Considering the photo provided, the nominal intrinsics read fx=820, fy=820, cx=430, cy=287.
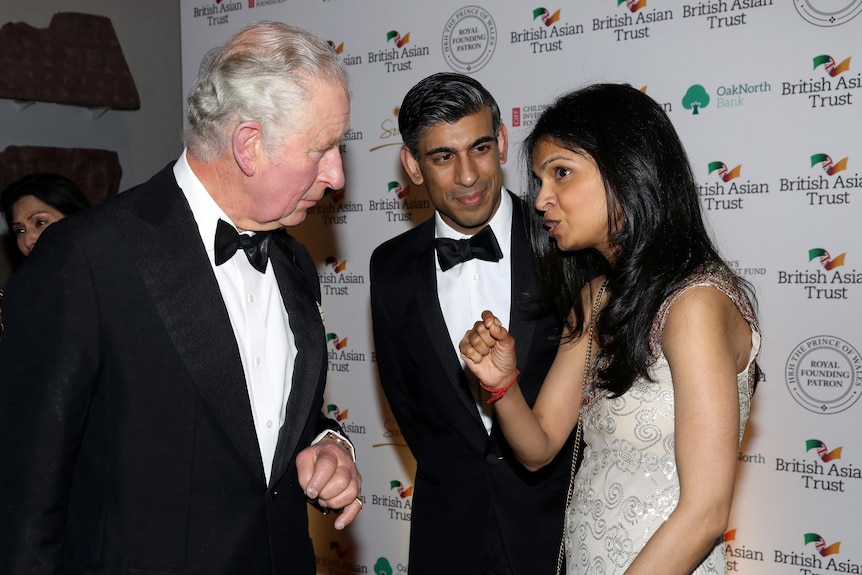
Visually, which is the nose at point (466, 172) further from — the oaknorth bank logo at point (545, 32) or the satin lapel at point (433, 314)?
the oaknorth bank logo at point (545, 32)

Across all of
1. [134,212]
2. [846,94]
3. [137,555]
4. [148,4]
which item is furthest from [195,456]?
[148,4]

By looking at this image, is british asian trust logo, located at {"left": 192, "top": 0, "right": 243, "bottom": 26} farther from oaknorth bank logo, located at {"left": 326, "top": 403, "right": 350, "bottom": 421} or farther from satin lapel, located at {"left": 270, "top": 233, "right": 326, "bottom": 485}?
satin lapel, located at {"left": 270, "top": 233, "right": 326, "bottom": 485}

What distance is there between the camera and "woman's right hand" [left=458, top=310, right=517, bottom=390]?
6.39 ft

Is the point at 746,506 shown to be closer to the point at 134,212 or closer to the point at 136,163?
the point at 134,212

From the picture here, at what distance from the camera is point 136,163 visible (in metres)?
5.45

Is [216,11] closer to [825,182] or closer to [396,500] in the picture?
[396,500]

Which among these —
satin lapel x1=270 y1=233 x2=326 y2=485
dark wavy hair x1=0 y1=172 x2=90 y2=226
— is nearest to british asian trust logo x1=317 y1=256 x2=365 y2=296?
dark wavy hair x1=0 y1=172 x2=90 y2=226

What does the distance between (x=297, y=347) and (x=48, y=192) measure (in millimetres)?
2385

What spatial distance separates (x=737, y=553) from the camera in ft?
11.6

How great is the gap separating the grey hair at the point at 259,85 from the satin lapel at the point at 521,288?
1181 millimetres

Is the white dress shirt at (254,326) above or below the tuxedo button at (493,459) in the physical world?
above

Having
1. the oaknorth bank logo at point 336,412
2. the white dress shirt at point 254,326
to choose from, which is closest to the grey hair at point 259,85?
the white dress shirt at point 254,326

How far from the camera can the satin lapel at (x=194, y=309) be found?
1.63 metres

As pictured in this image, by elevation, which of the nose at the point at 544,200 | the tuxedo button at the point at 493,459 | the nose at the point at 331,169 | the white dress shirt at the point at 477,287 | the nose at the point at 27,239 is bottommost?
the tuxedo button at the point at 493,459
